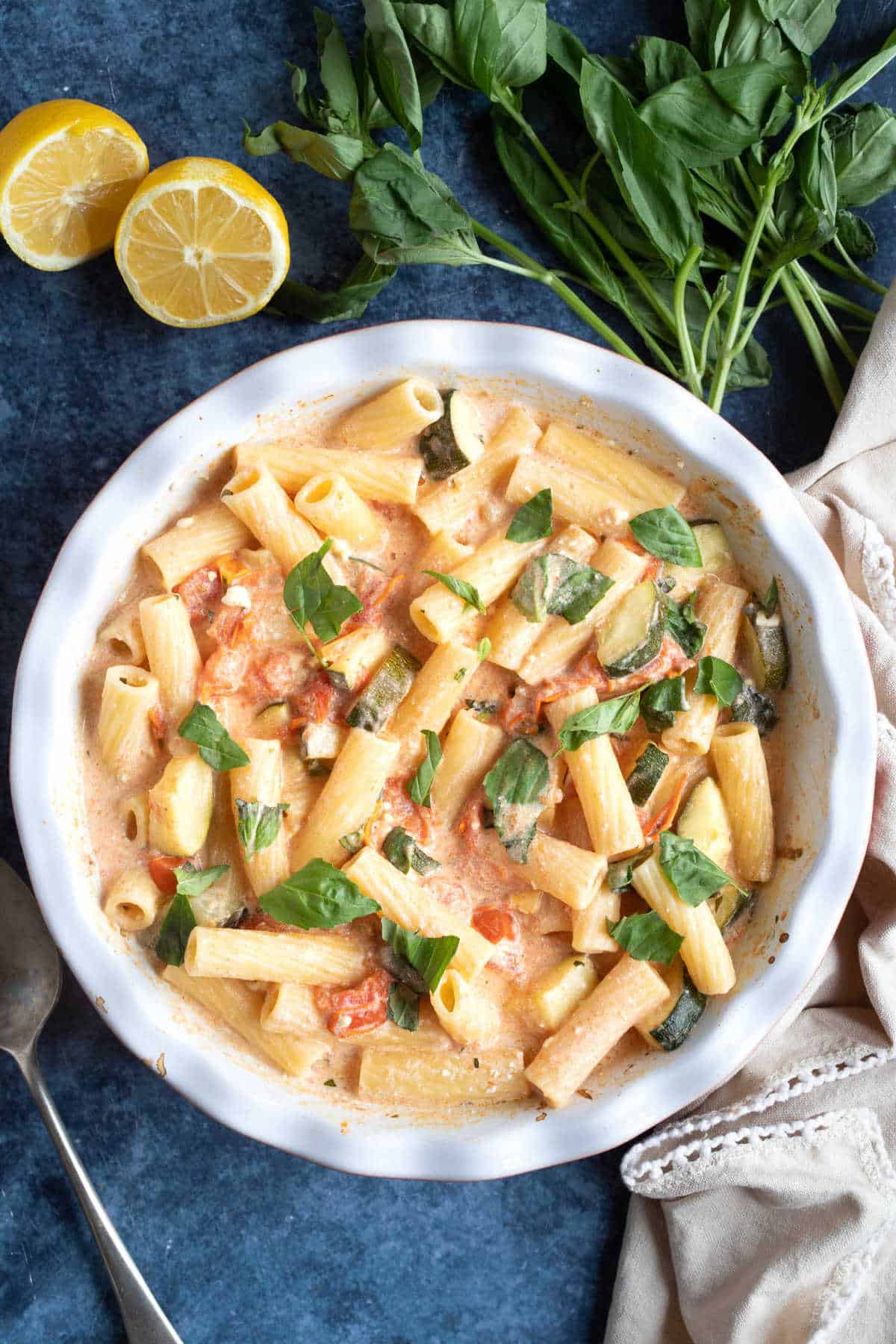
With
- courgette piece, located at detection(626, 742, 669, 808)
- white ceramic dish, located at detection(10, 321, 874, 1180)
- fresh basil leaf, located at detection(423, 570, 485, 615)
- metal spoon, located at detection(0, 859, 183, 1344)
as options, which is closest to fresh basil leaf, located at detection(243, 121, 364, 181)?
white ceramic dish, located at detection(10, 321, 874, 1180)

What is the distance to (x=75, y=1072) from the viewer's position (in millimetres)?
2732

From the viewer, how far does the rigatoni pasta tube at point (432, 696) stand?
2.33m

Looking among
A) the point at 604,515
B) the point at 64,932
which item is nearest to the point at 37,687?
the point at 64,932

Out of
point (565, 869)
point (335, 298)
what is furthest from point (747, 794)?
point (335, 298)

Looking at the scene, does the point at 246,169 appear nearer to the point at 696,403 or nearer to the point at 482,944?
the point at 696,403

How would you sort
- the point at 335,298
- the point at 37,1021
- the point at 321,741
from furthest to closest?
the point at 37,1021 < the point at 335,298 < the point at 321,741

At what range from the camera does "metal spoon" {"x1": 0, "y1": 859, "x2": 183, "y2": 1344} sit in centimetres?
259

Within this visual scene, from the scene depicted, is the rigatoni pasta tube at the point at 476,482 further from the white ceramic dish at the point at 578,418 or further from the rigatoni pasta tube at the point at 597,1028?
the rigatoni pasta tube at the point at 597,1028

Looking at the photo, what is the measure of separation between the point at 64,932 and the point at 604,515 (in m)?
1.46

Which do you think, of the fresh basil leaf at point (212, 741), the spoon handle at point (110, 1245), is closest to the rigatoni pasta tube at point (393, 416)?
the fresh basil leaf at point (212, 741)

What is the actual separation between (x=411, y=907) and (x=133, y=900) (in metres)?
0.59

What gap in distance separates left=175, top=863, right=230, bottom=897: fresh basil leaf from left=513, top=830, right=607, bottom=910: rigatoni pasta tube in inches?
25.7

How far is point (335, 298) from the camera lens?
8.15 feet

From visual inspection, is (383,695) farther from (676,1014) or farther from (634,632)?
(676,1014)
